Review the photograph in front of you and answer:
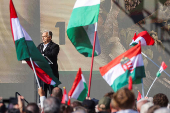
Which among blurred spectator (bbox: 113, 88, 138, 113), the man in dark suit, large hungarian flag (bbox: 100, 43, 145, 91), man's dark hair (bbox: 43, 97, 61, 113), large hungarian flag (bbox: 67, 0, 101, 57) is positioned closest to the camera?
blurred spectator (bbox: 113, 88, 138, 113)

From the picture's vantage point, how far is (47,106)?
12.0ft

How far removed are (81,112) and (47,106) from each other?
356 mm

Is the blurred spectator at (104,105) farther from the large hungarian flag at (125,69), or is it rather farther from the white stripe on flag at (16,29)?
the white stripe on flag at (16,29)

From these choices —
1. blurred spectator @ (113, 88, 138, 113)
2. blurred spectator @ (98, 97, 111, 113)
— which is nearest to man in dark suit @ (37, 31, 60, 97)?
blurred spectator @ (98, 97, 111, 113)

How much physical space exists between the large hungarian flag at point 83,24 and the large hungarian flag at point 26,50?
2.20 feet

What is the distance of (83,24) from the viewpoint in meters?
6.01

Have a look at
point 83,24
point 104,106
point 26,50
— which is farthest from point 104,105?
point 83,24

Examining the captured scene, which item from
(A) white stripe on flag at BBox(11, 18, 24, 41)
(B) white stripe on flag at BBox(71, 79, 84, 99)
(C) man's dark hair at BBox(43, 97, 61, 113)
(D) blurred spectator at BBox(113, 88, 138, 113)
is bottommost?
(B) white stripe on flag at BBox(71, 79, 84, 99)

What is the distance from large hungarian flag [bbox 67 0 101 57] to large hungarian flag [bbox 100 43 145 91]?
3.04 ft

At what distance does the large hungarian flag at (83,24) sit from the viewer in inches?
237

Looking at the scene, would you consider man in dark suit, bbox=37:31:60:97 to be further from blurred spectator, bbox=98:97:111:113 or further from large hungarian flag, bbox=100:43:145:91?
blurred spectator, bbox=98:97:111:113

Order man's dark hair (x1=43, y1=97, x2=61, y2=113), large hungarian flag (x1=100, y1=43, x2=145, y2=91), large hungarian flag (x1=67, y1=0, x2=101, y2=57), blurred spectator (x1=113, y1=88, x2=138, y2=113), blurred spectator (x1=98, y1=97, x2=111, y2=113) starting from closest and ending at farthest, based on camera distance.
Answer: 1. blurred spectator (x1=113, y1=88, x2=138, y2=113)
2. man's dark hair (x1=43, y1=97, x2=61, y2=113)
3. blurred spectator (x1=98, y1=97, x2=111, y2=113)
4. large hungarian flag (x1=100, y1=43, x2=145, y2=91)
5. large hungarian flag (x1=67, y1=0, x2=101, y2=57)

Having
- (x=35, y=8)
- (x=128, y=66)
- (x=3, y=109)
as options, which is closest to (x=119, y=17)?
(x=35, y=8)

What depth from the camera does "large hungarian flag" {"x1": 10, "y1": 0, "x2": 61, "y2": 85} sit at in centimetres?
563
